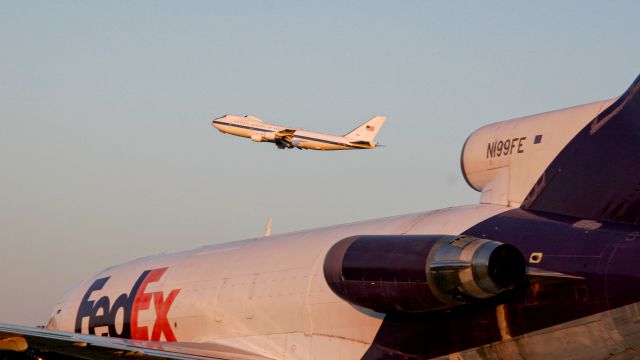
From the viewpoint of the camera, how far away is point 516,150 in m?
12.8

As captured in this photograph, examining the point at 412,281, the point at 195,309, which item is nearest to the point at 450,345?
the point at 412,281

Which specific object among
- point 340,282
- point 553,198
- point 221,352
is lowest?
point 221,352

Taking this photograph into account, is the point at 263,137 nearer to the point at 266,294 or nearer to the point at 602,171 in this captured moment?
the point at 266,294

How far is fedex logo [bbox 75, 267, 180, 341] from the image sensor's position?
16.9 meters

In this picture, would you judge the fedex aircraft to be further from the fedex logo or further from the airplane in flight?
the airplane in flight

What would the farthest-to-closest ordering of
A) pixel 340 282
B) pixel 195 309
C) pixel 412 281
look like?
1. pixel 195 309
2. pixel 340 282
3. pixel 412 281

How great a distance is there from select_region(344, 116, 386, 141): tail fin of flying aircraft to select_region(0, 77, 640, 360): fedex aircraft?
214 feet

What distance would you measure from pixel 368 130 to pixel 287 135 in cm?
1238

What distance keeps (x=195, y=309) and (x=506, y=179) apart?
19.4 ft

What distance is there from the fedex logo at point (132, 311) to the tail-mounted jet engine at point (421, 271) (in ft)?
17.9

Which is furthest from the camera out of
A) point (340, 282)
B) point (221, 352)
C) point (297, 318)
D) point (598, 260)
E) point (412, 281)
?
point (221, 352)

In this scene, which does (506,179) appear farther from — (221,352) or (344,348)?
(221,352)

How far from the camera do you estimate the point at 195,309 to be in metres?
16.3

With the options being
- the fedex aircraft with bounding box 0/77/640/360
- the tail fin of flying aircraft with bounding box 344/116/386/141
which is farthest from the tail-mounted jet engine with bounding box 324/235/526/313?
the tail fin of flying aircraft with bounding box 344/116/386/141
